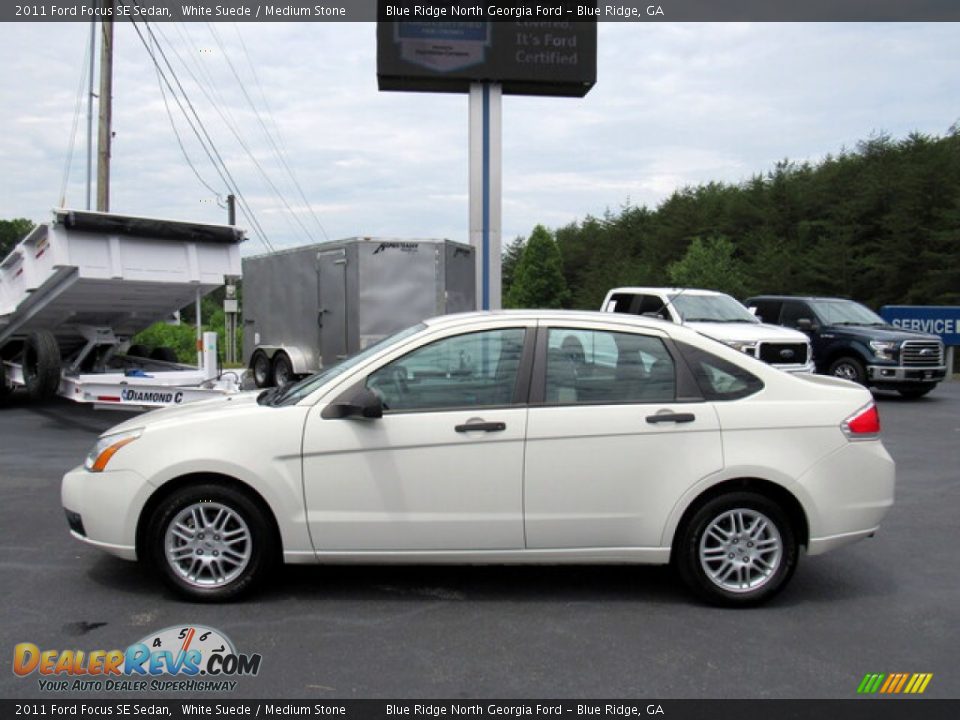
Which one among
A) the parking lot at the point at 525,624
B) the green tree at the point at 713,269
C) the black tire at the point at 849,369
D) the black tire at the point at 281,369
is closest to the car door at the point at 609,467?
the parking lot at the point at 525,624

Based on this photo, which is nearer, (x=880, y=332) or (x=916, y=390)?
(x=880, y=332)

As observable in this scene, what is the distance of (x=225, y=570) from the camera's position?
4.56m

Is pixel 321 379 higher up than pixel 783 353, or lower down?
higher up

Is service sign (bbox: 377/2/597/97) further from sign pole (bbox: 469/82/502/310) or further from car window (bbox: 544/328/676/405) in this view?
car window (bbox: 544/328/676/405)

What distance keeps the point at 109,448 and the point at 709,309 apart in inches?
448

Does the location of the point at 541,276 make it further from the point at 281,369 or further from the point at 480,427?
the point at 480,427

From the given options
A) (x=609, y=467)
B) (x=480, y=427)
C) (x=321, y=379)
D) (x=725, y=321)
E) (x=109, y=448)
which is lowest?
(x=609, y=467)

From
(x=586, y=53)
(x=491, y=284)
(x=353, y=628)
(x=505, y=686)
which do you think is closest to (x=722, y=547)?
(x=505, y=686)

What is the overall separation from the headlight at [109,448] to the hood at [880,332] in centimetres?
1402

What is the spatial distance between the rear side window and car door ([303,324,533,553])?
1051 mm

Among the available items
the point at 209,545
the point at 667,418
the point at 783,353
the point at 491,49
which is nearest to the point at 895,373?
the point at 783,353

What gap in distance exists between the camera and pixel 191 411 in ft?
15.9

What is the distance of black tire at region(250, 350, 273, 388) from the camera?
15547 millimetres
